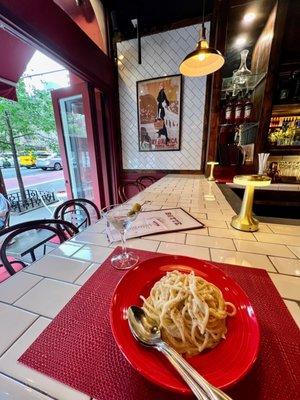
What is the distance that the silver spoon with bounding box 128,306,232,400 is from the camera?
29cm

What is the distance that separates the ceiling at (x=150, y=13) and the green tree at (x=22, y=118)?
3130mm

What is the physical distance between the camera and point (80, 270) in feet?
2.23

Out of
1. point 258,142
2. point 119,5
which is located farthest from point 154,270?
point 119,5

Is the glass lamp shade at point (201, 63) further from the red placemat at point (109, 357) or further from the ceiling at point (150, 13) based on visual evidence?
the red placemat at point (109, 357)

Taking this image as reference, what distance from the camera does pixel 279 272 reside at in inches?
26.0

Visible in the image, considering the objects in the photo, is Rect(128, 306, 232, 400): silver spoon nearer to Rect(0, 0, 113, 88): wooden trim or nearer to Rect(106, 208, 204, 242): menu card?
Rect(106, 208, 204, 242): menu card

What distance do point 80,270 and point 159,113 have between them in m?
2.90

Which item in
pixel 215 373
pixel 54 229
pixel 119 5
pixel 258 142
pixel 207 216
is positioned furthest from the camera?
pixel 119 5

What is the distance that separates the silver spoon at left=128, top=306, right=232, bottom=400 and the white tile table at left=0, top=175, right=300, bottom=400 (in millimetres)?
138

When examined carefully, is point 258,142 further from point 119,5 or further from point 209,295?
point 119,5

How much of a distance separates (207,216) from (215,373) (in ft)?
2.94

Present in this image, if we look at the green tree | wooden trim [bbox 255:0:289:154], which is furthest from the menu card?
the green tree

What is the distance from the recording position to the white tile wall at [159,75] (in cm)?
274

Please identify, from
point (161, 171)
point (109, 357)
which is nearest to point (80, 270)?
point (109, 357)
